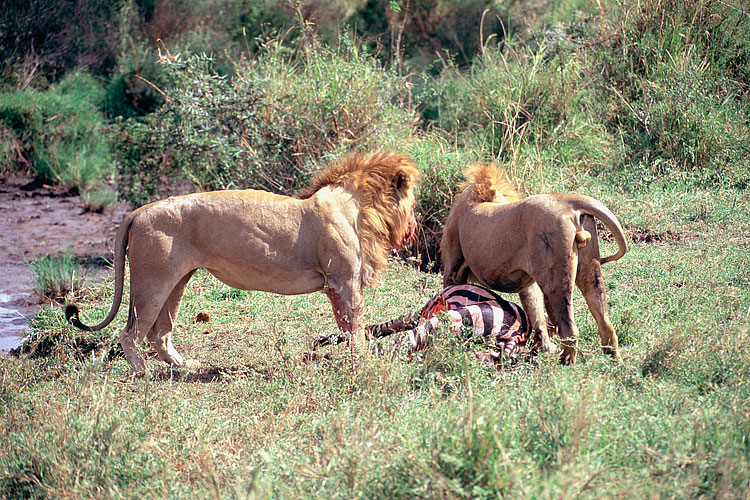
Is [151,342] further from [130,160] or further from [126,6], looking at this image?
[126,6]

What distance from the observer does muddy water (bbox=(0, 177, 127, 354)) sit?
24.8ft

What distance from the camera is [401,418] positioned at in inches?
147

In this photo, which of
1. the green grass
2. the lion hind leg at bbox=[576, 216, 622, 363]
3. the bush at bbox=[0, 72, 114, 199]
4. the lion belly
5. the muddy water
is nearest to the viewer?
the green grass

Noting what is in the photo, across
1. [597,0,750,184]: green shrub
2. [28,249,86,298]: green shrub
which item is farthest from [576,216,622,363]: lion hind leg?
[28,249,86,298]: green shrub

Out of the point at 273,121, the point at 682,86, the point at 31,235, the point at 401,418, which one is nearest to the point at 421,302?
the point at 401,418

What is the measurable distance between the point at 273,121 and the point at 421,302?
3.01 m

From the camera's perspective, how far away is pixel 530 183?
7.61 meters

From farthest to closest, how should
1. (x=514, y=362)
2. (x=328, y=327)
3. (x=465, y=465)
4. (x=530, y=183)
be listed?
(x=530, y=183) < (x=328, y=327) < (x=514, y=362) < (x=465, y=465)

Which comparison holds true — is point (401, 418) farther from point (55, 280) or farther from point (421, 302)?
point (55, 280)

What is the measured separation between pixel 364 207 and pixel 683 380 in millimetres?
2080

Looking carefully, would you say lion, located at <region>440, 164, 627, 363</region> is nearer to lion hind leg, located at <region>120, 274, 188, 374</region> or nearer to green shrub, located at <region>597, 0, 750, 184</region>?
lion hind leg, located at <region>120, 274, 188, 374</region>

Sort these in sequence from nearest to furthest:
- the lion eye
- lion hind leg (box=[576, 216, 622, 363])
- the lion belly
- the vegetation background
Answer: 1. the vegetation background
2. lion hind leg (box=[576, 216, 622, 363])
3. the lion belly
4. the lion eye

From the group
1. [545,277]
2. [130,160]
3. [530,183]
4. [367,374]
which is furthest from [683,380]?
[130,160]

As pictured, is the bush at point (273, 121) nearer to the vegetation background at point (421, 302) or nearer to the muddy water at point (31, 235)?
the vegetation background at point (421, 302)
